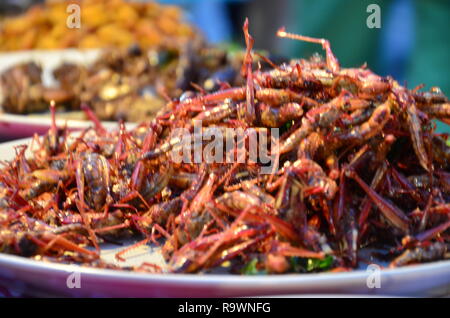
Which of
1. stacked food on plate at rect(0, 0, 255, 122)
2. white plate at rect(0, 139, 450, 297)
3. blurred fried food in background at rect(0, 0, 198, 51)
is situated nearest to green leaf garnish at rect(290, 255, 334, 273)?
white plate at rect(0, 139, 450, 297)

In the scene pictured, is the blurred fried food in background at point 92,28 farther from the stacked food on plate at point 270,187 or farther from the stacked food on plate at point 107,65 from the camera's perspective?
the stacked food on plate at point 270,187

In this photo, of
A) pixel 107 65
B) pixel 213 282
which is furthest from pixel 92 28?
pixel 213 282

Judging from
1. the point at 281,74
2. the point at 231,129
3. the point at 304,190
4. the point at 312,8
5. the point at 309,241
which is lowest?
the point at 309,241

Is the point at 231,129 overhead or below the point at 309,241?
overhead

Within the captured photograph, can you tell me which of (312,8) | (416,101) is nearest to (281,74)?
(416,101)

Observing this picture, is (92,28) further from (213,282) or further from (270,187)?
(213,282)
